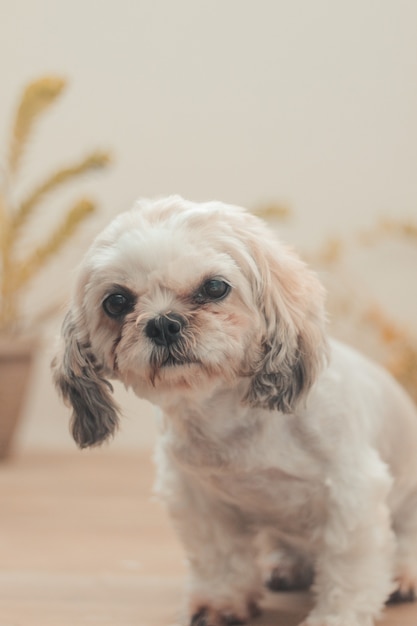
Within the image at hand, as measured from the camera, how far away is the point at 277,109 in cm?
443

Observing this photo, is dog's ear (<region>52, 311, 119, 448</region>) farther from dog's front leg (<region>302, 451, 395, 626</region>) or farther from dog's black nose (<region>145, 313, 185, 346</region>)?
dog's front leg (<region>302, 451, 395, 626</region>)

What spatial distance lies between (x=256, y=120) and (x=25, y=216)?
1066 millimetres

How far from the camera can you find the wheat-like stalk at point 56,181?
3945 mm

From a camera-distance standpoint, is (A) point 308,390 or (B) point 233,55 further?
(B) point 233,55

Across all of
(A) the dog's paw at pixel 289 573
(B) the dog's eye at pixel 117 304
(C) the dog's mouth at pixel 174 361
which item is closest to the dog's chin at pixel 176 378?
→ (C) the dog's mouth at pixel 174 361

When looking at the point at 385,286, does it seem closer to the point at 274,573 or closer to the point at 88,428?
the point at 274,573

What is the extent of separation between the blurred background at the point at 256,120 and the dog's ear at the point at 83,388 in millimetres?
2417

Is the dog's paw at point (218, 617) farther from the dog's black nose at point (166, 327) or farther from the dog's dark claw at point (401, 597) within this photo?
the dog's black nose at point (166, 327)

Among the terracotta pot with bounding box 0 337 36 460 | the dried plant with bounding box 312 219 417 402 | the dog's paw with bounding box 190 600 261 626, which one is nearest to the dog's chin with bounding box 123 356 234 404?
the dog's paw with bounding box 190 600 261 626

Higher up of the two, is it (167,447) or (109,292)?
(109,292)

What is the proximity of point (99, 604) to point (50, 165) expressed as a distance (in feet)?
9.21

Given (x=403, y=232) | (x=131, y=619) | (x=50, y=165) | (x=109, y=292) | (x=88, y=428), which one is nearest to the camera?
(x=109, y=292)

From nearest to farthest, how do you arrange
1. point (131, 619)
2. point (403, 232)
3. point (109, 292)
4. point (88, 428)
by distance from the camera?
point (109, 292), point (88, 428), point (131, 619), point (403, 232)

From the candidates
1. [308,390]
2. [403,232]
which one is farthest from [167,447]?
[403,232]
